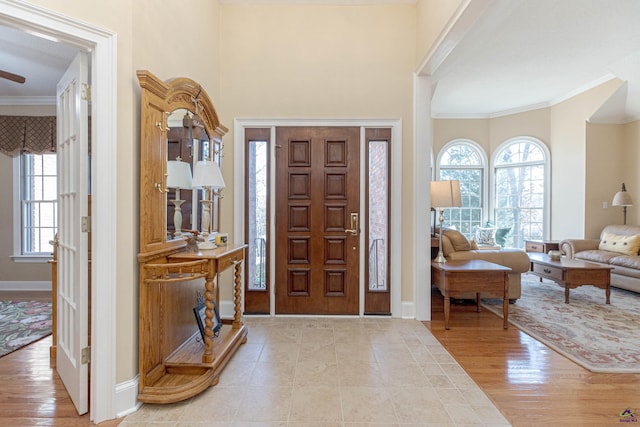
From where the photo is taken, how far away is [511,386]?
2.36 metres

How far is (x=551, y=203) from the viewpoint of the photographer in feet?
23.1

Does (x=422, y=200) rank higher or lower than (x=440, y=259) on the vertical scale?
higher

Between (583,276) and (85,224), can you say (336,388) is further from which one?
(583,276)

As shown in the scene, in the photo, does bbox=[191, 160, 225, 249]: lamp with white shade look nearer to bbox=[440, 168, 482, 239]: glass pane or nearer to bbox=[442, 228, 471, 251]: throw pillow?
bbox=[442, 228, 471, 251]: throw pillow

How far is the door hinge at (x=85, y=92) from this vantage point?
2018 mm

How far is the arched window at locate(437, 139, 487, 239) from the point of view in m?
7.77

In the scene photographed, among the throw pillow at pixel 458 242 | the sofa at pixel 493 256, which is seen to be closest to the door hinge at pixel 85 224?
the sofa at pixel 493 256

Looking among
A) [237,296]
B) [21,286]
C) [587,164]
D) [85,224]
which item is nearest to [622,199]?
[587,164]

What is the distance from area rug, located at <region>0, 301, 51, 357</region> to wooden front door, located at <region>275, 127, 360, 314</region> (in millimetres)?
2423

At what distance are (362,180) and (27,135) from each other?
5134 mm

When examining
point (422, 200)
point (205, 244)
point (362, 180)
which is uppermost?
point (362, 180)

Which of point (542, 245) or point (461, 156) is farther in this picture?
point (461, 156)

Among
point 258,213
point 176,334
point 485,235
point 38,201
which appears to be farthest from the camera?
point 485,235

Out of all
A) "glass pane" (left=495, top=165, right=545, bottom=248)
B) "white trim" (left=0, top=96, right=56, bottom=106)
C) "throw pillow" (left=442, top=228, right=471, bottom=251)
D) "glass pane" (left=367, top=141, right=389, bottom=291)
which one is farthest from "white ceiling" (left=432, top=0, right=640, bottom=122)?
"white trim" (left=0, top=96, right=56, bottom=106)
